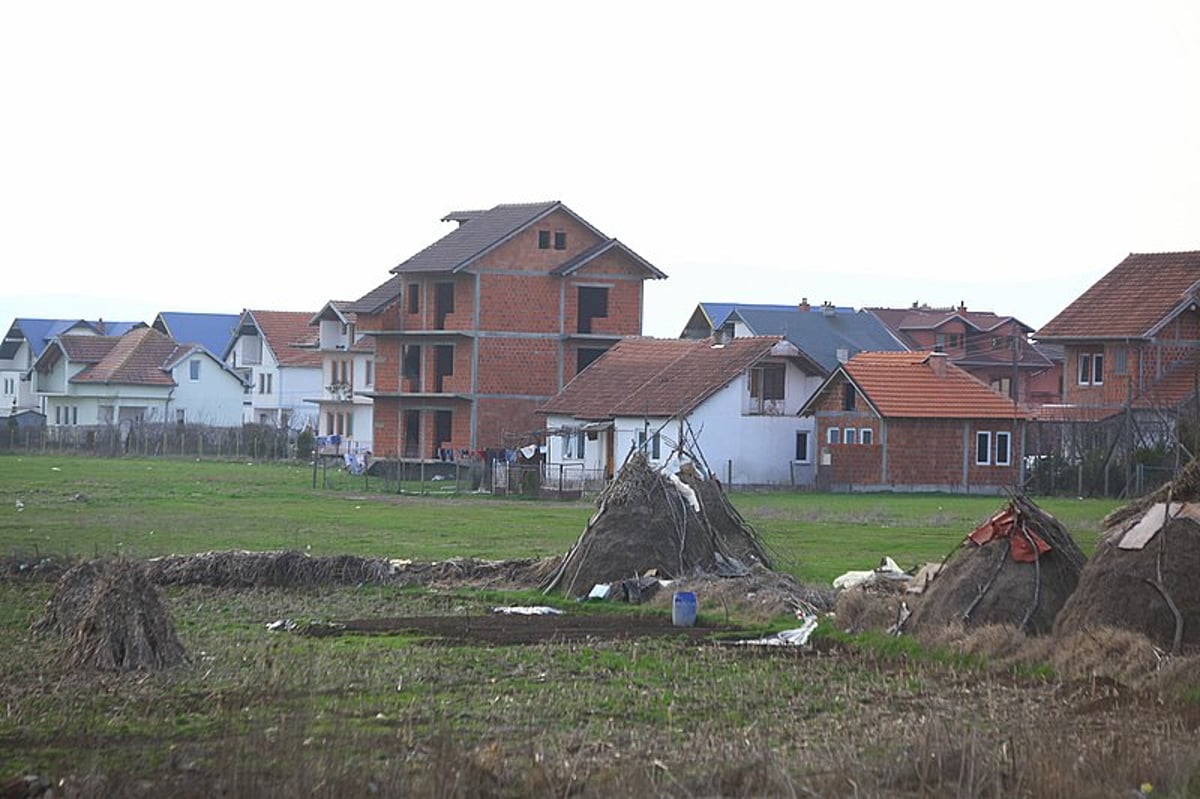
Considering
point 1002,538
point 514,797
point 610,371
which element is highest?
point 610,371

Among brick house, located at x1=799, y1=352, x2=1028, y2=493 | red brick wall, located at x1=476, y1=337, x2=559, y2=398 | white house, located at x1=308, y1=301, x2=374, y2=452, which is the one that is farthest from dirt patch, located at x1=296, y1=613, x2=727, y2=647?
white house, located at x1=308, y1=301, x2=374, y2=452

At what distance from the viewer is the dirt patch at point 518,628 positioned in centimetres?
2186

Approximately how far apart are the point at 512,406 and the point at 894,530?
97.6ft

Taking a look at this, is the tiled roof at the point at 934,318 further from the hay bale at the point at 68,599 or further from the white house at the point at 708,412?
the hay bale at the point at 68,599

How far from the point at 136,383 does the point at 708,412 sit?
48942mm

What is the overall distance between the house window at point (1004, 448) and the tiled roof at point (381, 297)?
23565mm

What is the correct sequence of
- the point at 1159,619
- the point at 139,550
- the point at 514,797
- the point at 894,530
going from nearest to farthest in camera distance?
the point at 514,797 → the point at 1159,619 → the point at 139,550 → the point at 894,530

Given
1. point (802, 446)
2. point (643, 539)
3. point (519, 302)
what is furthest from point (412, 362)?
point (643, 539)

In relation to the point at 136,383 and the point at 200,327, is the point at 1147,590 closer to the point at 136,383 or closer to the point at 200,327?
the point at 136,383

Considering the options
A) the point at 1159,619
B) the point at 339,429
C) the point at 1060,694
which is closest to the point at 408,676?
the point at 1060,694

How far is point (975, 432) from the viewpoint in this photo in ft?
189

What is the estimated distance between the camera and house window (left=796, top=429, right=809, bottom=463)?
60.2 m

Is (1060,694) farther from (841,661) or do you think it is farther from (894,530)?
(894,530)

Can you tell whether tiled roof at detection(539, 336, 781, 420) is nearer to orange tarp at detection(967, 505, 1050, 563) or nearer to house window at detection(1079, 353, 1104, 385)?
house window at detection(1079, 353, 1104, 385)
